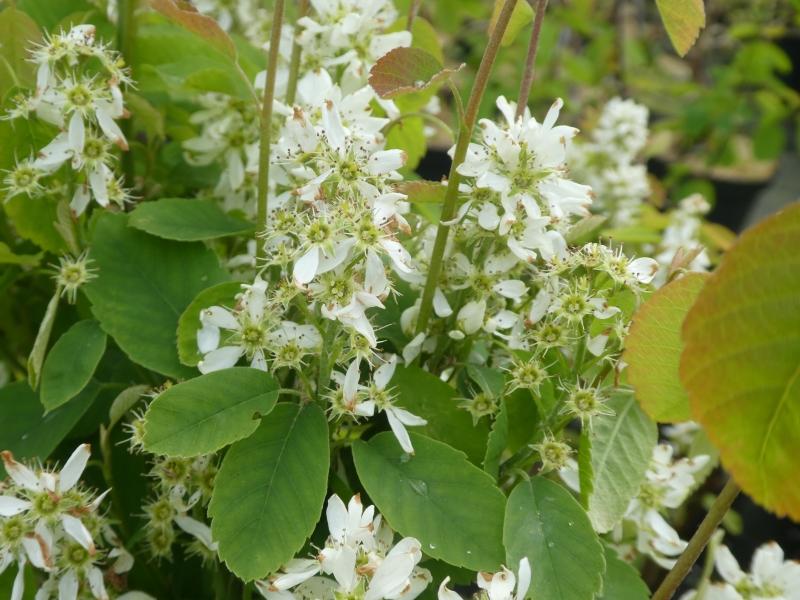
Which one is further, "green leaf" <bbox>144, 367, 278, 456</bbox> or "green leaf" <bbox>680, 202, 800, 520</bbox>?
"green leaf" <bbox>144, 367, 278, 456</bbox>

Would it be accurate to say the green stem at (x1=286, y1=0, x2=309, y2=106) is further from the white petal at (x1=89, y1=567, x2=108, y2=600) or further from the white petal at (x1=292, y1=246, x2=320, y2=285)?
the white petal at (x1=89, y1=567, x2=108, y2=600)

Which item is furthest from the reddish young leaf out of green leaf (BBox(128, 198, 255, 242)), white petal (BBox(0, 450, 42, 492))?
white petal (BBox(0, 450, 42, 492))

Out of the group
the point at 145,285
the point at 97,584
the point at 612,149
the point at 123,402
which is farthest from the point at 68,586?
the point at 612,149

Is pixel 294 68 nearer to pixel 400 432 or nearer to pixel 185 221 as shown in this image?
pixel 185 221

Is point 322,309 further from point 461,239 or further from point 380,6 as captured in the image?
point 380,6

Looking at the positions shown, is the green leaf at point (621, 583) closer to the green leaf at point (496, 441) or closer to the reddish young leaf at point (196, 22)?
the green leaf at point (496, 441)

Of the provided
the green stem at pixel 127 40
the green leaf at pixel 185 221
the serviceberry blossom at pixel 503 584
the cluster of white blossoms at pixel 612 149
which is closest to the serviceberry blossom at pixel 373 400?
the serviceberry blossom at pixel 503 584
